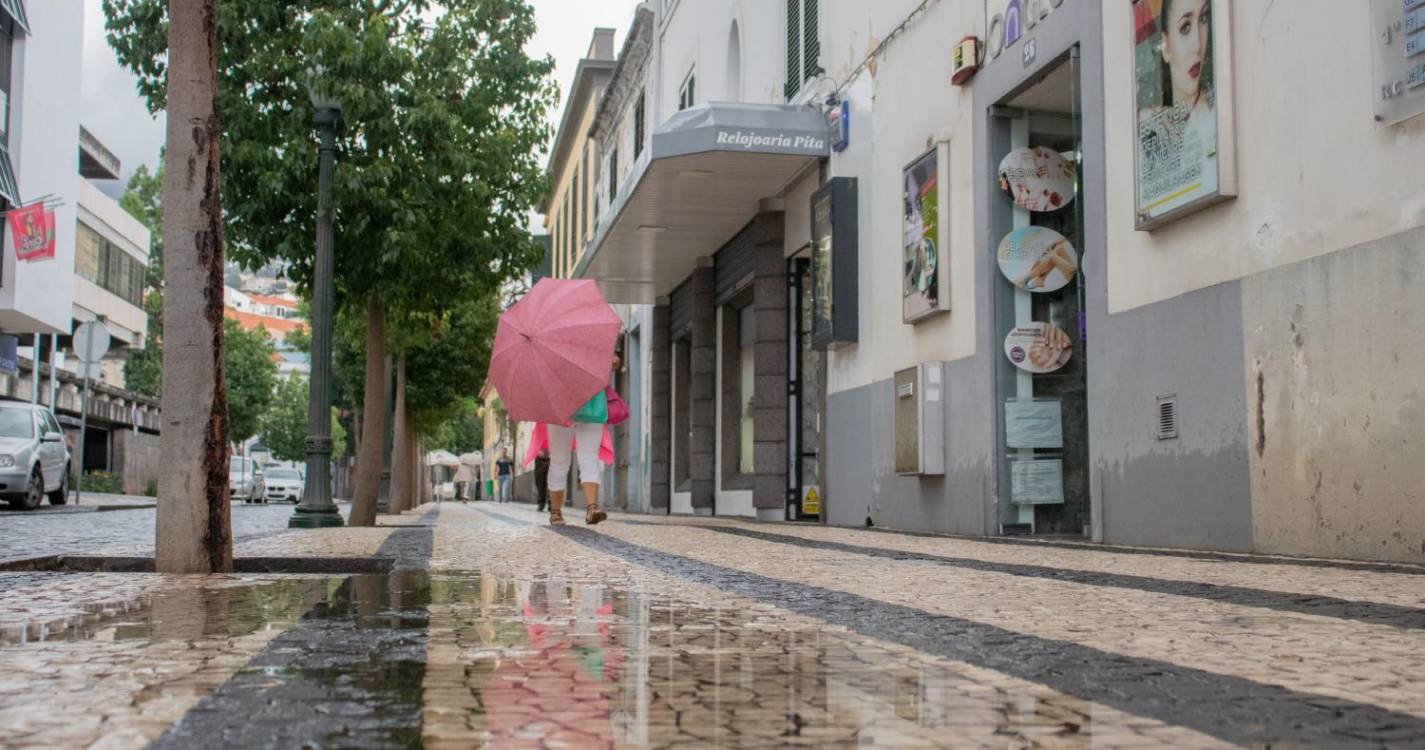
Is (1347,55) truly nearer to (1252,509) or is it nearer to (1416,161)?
(1416,161)

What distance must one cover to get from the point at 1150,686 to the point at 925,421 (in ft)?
33.4

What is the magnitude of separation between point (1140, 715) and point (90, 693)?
200 cm

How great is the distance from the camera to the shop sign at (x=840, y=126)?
16031 mm

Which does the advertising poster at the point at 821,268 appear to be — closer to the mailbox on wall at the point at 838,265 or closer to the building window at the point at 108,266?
the mailbox on wall at the point at 838,265

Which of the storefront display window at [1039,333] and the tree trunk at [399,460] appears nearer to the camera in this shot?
the storefront display window at [1039,333]

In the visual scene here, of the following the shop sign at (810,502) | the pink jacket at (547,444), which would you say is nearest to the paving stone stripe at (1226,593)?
the pink jacket at (547,444)

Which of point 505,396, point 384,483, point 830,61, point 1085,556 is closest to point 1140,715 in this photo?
point 1085,556

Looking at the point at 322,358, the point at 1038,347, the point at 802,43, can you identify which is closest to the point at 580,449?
the point at 322,358

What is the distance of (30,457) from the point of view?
21.6 meters

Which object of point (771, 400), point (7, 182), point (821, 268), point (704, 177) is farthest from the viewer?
point (7, 182)

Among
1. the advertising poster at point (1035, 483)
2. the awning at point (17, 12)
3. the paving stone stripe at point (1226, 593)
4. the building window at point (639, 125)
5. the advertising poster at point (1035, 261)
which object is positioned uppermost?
the awning at point (17, 12)

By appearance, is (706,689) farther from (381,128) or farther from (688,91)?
(688,91)

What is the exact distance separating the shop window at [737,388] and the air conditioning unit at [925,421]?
333 inches

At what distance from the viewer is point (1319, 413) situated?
7562mm
